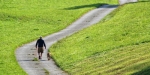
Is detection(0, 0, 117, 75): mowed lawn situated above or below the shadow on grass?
below

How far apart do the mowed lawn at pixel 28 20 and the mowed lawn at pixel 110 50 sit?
4.73m

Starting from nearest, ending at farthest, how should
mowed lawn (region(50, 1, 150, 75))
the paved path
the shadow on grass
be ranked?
1. the shadow on grass
2. mowed lawn (region(50, 1, 150, 75))
3. the paved path

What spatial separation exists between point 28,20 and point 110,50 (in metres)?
36.9

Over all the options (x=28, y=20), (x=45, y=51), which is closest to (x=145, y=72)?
(x=45, y=51)

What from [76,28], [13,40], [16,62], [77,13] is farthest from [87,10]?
[16,62]

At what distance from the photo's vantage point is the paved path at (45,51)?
46000mm

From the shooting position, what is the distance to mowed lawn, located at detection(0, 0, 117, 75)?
55159mm

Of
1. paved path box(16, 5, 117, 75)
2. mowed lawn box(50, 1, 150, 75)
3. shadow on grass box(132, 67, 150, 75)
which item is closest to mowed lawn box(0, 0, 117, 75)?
paved path box(16, 5, 117, 75)

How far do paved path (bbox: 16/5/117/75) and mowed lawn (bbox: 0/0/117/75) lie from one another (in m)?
Result: 0.84

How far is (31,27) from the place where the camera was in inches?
3130

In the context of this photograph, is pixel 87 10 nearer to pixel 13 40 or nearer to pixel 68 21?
pixel 68 21

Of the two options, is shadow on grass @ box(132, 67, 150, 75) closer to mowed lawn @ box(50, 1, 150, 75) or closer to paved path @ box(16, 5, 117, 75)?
mowed lawn @ box(50, 1, 150, 75)

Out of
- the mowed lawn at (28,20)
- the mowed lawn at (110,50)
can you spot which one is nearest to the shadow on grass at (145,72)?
the mowed lawn at (110,50)

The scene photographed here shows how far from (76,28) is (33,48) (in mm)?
19208
